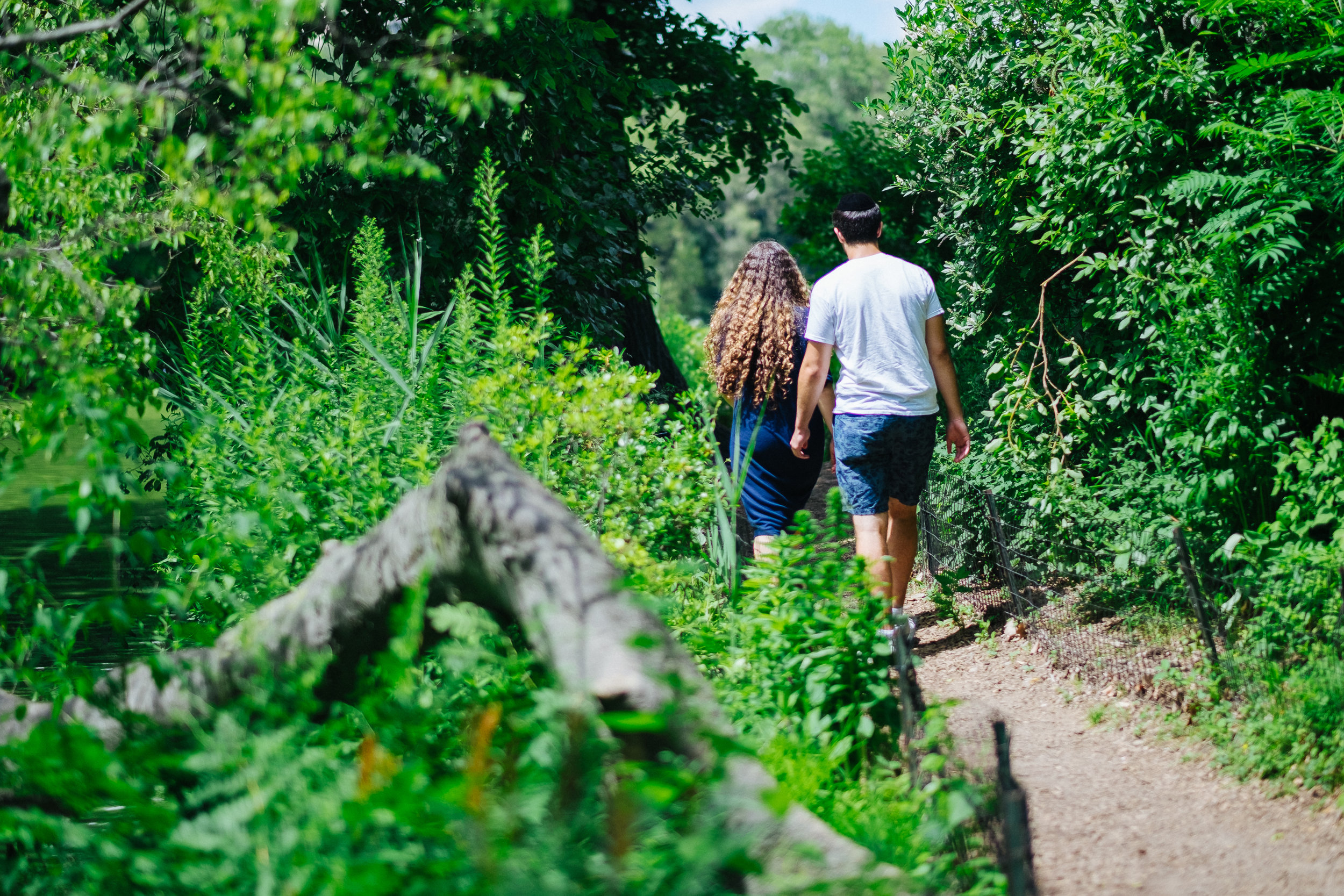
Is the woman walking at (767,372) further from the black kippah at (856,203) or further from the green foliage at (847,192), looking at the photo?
the green foliage at (847,192)

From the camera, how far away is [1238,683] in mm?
3941

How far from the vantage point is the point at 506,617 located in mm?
3049

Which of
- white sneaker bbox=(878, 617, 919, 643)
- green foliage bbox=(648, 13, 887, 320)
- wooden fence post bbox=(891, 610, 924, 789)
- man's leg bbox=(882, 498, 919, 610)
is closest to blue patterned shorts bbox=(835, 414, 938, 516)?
man's leg bbox=(882, 498, 919, 610)

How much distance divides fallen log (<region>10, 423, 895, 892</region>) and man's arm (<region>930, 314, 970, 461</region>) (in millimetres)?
2721

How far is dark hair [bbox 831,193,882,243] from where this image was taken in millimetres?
5113

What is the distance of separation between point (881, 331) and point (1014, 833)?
2.95 m

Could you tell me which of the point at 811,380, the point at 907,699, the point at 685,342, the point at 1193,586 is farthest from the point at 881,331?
the point at 685,342

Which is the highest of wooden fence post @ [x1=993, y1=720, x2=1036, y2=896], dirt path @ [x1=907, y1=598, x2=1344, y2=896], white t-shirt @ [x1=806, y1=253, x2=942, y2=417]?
white t-shirt @ [x1=806, y1=253, x2=942, y2=417]

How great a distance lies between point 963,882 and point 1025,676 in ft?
8.57

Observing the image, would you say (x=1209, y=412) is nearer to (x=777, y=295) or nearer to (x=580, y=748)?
(x=777, y=295)

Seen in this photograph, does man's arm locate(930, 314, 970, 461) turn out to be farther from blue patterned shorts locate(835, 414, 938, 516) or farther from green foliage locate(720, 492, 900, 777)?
green foliage locate(720, 492, 900, 777)

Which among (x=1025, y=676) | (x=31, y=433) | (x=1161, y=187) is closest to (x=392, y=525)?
(x=31, y=433)

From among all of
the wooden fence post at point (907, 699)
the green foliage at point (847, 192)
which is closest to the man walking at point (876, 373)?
the wooden fence post at point (907, 699)

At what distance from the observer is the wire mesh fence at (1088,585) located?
446 cm
